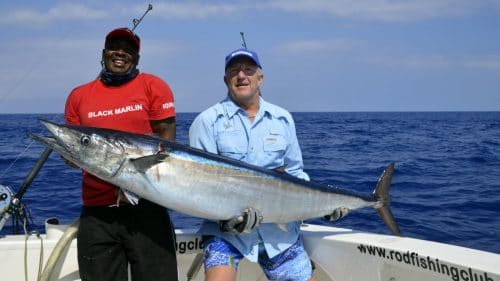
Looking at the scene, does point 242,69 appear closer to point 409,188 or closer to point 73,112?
point 73,112

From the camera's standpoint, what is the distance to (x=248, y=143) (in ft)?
12.6

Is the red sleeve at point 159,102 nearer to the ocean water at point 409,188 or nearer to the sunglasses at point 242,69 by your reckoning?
the sunglasses at point 242,69

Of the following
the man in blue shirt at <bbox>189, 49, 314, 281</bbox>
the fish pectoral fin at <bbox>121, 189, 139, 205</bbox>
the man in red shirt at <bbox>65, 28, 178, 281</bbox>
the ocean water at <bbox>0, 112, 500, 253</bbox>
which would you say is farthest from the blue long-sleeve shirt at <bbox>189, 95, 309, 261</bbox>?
the ocean water at <bbox>0, 112, 500, 253</bbox>

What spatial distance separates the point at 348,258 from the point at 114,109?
2.25m

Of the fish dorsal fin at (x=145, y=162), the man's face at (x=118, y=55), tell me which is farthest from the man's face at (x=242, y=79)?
the fish dorsal fin at (x=145, y=162)

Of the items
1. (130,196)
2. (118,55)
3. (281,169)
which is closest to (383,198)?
(281,169)

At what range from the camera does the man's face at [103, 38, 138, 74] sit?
3.44 m

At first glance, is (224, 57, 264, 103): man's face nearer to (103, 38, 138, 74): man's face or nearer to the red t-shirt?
the red t-shirt

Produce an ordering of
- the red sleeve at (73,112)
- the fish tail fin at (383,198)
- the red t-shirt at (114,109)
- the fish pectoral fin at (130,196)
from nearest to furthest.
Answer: the fish pectoral fin at (130,196) < the red t-shirt at (114,109) < the red sleeve at (73,112) < the fish tail fin at (383,198)

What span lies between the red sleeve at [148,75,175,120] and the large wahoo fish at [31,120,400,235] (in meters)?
0.31

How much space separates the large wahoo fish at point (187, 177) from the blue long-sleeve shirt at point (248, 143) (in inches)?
9.1

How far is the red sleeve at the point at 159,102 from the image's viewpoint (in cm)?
348

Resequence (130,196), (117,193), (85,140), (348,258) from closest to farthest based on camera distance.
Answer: (85,140), (130,196), (117,193), (348,258)

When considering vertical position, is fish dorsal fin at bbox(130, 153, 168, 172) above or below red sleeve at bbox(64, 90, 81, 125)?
below
